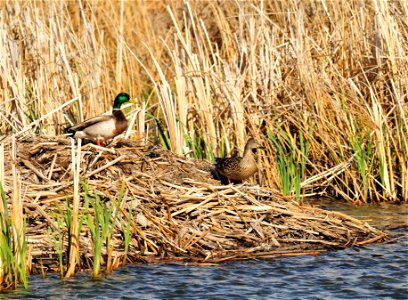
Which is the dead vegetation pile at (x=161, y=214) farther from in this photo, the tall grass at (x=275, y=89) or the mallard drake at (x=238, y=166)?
the tall grass at (x=275, y=89)

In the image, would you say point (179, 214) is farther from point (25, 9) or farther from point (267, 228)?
point (25, 9)

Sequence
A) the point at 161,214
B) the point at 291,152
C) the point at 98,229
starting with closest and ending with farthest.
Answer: the point at 98,229 → the point at 161,214 → the point at 291,152

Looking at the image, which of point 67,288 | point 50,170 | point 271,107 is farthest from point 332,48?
point 67,288

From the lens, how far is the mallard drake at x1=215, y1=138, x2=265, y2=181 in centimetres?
914

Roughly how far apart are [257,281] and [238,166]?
2262 millimetres

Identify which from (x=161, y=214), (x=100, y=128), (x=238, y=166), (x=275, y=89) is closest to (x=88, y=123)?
(x=100, y=128)

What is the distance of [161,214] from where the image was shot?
7871mm

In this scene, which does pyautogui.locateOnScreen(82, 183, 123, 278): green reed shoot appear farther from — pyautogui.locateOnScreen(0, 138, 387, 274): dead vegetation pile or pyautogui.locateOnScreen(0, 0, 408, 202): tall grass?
pyautogui.locateOnScreen(0, 0, 408, 202): tall grass

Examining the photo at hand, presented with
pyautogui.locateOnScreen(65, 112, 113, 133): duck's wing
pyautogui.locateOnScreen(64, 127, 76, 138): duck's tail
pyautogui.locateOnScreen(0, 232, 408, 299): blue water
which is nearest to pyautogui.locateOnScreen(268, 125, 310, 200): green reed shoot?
pyautogui.locateOnScreen(65, 112, 113, 133): duck's wing

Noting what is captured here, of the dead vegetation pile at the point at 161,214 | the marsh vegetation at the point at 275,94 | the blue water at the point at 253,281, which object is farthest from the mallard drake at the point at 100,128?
the blue water at the point at 253,281

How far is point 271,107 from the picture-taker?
34.2ft

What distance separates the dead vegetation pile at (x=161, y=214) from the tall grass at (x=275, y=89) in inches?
58.4

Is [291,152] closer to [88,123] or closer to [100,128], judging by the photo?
[100,128]

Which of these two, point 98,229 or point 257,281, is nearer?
point 98,229
